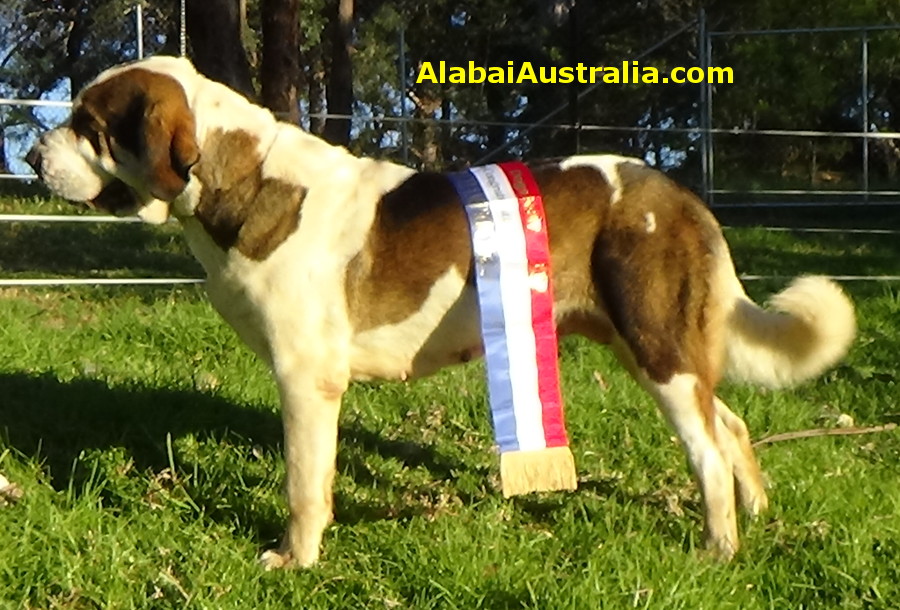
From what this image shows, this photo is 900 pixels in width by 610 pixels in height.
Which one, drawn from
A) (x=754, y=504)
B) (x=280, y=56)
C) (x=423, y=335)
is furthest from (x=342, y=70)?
(x=754, y=504)

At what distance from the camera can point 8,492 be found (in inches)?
150

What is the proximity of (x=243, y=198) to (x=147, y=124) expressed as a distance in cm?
36

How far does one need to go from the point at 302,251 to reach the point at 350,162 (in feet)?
1.28

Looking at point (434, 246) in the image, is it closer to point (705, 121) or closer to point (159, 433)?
point (159, 433)

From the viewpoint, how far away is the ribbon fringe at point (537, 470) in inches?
143

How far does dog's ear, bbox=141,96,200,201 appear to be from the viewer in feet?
11.0

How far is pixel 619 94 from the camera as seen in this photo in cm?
2411

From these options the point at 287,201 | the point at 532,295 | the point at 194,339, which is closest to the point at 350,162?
the point at 287,201

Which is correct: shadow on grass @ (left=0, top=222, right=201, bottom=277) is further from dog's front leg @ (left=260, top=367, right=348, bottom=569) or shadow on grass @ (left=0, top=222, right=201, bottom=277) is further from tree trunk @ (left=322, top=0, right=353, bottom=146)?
dog's front leg @ (left=260, top=367, right=348, bottom=569)

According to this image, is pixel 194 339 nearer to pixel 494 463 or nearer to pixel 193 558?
pixel 494 463

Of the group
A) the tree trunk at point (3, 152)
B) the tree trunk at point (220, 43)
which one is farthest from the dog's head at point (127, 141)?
the tree trunk at point (3, 152)

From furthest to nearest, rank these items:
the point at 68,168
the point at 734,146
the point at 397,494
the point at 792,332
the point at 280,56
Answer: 1. the point at 734,146
2. the point at 280,56
3. the point at 397,494
4. the point at 792,332
5. the point at 68,168

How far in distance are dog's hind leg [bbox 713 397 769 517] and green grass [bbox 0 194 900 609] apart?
0.08 metres

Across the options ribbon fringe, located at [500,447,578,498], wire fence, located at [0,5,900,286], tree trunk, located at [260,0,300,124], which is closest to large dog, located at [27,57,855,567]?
ribbon fringe, located at [500,447,578,498]
